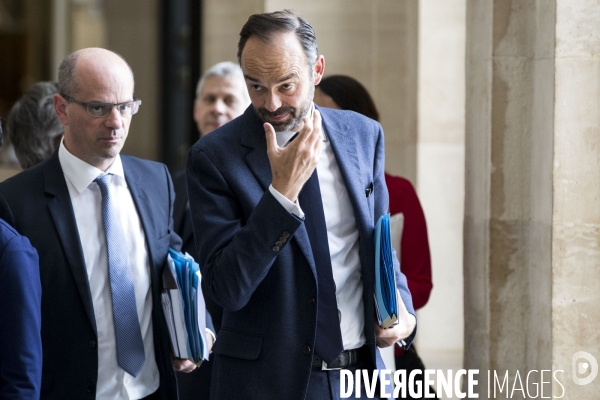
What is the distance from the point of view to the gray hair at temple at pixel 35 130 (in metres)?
3.53

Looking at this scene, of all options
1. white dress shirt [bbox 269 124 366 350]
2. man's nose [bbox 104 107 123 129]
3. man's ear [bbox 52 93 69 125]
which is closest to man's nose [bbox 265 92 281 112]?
white dress shirt [bbox 269 124 366 350]

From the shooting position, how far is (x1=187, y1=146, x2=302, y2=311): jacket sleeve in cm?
228

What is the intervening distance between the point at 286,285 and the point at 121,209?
73 centimetres

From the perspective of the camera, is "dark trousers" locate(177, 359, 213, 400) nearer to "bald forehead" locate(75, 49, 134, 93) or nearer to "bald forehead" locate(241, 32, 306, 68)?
"bald forehead" locate(75, 49, 134, 93)

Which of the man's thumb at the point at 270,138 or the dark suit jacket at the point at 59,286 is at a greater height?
the man's thumb at the point at 270,138

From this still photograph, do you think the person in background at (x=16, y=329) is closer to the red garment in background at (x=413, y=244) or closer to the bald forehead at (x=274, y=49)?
the bald forehead at (x=274, y=49)

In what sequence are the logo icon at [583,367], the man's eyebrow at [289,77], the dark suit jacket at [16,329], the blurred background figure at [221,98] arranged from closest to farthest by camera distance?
the dark suit jacket at [16,329] → the man's eyebrow at [289,77] → the logo icon at [583,367] → the blurred background figure at [221,98]

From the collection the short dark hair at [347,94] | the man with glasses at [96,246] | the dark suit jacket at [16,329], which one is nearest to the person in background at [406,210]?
the short dark hair at [347,94]

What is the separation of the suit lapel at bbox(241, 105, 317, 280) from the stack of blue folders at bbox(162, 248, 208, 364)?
43 cm

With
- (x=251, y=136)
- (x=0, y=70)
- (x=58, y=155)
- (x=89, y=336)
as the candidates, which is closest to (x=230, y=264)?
(x=251, y=136)

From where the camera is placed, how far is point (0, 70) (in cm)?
1024

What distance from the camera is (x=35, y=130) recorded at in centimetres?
354

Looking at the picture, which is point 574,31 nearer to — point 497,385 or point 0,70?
point 497,385

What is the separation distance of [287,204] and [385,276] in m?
0.35
